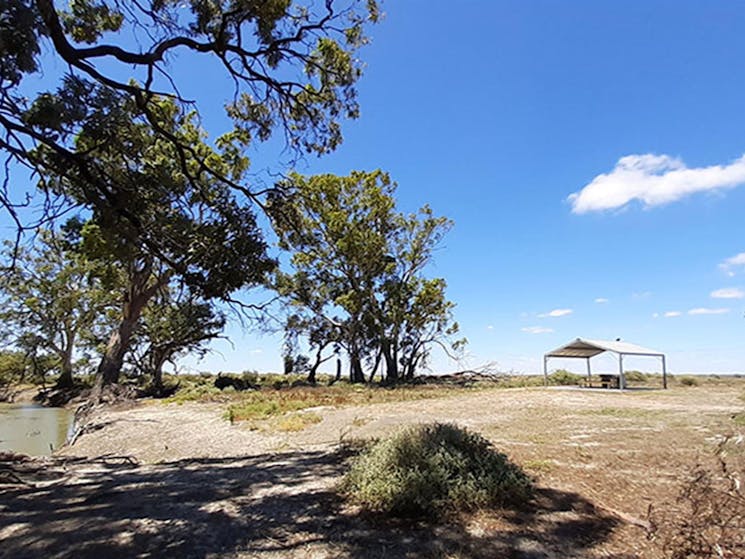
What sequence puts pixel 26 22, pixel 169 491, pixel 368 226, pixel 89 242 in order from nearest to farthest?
pixel 26 22, pixel 169 491, pixel 89 242, pixel 368 226

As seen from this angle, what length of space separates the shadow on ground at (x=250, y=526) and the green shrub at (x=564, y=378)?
81.8 feet

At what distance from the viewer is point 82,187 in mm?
5926

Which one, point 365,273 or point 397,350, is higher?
point 365,273

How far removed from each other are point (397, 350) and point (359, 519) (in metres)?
25.2

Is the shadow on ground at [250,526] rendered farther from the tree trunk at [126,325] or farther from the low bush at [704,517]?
the tree trunk at [126,325]

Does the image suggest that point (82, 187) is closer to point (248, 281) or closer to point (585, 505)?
point (248, 281)

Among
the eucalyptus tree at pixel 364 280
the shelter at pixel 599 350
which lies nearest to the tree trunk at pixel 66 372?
the eucalyptus tree at pixel 364 280

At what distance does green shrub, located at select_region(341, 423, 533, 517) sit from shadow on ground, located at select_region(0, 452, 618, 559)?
0.70 ft

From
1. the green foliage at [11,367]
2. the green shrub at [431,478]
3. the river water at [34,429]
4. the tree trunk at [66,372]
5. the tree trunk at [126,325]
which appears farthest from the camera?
the tree trunk at [66,372]

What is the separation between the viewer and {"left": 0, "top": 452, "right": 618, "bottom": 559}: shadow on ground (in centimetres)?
347

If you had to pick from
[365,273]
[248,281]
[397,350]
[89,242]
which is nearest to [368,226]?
[365,273]

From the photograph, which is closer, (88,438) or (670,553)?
(670,553)

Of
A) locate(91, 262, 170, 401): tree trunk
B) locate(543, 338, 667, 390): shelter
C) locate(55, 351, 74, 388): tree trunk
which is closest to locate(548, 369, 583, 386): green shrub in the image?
locate(543, 338, 667, 390): shelter

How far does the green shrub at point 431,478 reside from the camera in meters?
4.14
